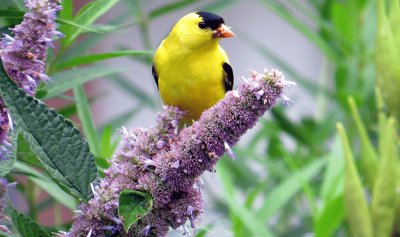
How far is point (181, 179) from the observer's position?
37.8 inches

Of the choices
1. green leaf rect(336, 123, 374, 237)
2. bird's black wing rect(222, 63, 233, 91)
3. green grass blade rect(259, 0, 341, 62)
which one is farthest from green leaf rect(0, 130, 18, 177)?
green grass blade rect(259, 0, 341, 62)

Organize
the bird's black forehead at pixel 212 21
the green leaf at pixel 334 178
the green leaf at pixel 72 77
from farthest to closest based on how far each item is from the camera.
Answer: the green leaf at pixel 334 178, the bird's black forehead at pixel 212 21, the green leaf at pixel 72 77

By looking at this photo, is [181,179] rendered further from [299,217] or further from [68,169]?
[299,217]

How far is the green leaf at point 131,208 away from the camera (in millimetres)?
903

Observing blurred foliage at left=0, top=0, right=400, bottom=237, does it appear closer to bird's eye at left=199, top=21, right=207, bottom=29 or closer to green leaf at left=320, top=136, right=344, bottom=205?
green leaf at left=320, top=136, right=344, bottom=205

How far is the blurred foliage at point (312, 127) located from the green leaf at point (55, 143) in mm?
135

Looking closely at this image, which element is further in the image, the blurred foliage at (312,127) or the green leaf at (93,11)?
the blurred foliage at (312,127)

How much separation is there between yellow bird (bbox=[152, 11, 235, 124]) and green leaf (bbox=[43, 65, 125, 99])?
143 millimetres

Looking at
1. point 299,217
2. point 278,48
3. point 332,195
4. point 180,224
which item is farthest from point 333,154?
point 278,48

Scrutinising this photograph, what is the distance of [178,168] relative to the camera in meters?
0.96

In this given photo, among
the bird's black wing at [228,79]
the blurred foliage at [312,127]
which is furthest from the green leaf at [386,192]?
the bird's black wing at [228,79]

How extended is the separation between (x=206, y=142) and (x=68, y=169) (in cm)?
17

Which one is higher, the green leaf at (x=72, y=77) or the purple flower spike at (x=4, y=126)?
the purple flower spike at (x=4, y=126)

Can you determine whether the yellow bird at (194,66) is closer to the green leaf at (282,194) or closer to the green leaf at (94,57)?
the green leaf at (94,57)
